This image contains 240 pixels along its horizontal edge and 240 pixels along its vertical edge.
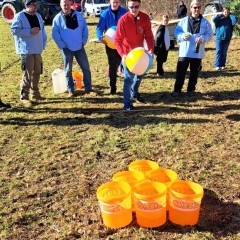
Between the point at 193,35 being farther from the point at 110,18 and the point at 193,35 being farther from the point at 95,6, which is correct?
the point at 95,6

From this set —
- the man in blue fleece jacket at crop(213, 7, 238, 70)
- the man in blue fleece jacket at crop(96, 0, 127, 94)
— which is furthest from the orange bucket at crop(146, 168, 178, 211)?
the man in blue fleece jacket at crop(213, 7, 238, 70)

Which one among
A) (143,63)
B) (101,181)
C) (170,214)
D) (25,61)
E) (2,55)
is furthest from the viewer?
(2,55)

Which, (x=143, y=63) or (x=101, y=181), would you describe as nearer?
(x=101, y=181)

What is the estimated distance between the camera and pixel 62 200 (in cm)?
397

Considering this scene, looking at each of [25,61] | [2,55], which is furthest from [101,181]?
[2,55]

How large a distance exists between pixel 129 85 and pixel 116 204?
318cm

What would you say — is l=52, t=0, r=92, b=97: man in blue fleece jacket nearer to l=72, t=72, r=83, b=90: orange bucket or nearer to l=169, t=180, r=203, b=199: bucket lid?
l=72, t=72, r=83, b=90: orange bucket

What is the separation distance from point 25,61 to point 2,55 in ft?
21.1

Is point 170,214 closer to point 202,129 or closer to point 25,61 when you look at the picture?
point 202,129

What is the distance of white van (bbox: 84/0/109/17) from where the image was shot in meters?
24.5

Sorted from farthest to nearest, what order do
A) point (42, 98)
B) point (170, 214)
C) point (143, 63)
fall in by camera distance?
point (42, 98) → point (143, 63) → point (170, 214)

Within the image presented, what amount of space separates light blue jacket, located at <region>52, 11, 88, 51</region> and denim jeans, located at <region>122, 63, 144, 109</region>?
1306 mm

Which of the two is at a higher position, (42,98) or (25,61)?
(25,61)

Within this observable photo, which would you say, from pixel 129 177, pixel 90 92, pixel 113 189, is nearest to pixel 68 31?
pixel 90 92
